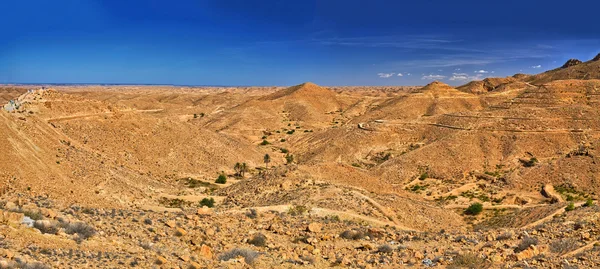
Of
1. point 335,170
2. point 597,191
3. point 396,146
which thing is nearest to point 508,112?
point 396,146

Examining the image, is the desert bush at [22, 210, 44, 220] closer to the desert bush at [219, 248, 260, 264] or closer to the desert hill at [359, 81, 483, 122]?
the desert bush at [219, 248, 260, 264]

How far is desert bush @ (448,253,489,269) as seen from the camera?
1053 centimetres

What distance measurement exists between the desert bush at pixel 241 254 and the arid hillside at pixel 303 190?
5 centimetres

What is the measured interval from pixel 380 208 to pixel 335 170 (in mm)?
6863

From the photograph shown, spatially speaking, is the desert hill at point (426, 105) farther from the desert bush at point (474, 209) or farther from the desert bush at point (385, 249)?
the desert bush at point (385, 249)

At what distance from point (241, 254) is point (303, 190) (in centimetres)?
1170

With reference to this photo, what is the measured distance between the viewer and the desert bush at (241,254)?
10.0 meters

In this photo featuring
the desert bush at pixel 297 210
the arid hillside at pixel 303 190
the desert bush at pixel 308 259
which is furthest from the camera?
the desert bush at pixel 297 210

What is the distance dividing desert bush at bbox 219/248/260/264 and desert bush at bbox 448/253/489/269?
4606 mm

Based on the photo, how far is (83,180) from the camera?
71.8 feet

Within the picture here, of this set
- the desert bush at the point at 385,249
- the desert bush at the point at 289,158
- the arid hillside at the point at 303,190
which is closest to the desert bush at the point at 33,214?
the arid hillside at the point at 303,190

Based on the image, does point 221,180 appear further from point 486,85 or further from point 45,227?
point 486,85

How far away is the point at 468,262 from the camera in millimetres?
10742

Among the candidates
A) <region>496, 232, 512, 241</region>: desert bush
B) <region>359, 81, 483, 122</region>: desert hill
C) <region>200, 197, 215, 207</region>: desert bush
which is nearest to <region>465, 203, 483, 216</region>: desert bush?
<region>496, 232, 512, 241</region>: desert bush
